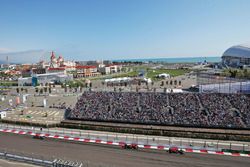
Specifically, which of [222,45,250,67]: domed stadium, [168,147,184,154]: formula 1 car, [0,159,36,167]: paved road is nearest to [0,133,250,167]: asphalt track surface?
[168,147,184,154]: formula 1 car

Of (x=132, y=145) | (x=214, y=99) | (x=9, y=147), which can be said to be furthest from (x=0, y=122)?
(x=214, y=99)

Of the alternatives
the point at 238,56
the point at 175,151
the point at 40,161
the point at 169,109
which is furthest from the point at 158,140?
the point at 238,56

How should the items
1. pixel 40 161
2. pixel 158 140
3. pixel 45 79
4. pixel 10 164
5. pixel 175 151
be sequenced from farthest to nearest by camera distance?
pixel 45 79, pixel 158 140, pixel 175 151, pixel 10 164, pixel 40 161

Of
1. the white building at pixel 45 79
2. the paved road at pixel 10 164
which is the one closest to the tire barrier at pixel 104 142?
the paved road at pixel 10 164

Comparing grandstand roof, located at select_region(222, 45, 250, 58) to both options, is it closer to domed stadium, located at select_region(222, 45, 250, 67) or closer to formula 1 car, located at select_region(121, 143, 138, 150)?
domed stadium, located at select_region(222, 45, 250, 67)

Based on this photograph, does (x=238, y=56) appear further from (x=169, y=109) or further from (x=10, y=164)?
(x=10, y=164)

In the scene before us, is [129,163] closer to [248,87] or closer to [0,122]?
[0,122]

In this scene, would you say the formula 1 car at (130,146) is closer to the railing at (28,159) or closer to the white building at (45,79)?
the railing at (28,159)
